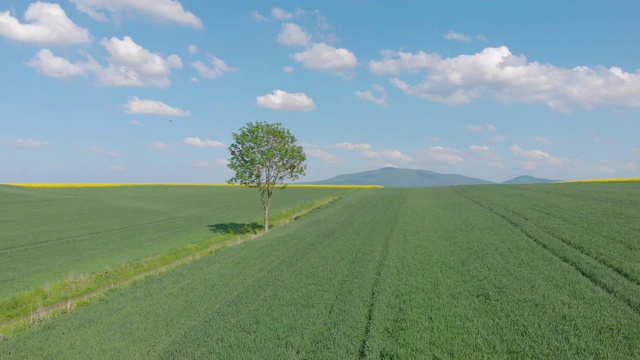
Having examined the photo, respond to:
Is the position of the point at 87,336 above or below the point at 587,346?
below

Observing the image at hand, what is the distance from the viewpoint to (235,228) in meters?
38.4

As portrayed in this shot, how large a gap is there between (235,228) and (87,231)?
40.5ft

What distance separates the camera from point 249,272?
17953mm

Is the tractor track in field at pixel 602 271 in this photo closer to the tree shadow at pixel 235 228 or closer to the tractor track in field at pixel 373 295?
the tractor track in field at pixel 373 295

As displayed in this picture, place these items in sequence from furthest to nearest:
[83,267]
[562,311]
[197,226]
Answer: [197,226] → [83,267] → [562,311]

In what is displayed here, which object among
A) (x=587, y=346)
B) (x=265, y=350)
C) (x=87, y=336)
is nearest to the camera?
(x=587, y=346)

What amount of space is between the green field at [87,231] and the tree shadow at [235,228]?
618mm

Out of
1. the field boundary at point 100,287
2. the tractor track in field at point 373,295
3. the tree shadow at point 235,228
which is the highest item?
the tractor track in field at point 373,295

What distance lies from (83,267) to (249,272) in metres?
11.2

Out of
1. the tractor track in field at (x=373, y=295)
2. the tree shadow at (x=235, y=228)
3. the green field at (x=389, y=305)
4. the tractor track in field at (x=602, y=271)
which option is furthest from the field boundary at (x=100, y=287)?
the tractor track in field at (x=602, y=271)

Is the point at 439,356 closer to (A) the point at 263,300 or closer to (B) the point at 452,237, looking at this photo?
(A) the point at 263,300

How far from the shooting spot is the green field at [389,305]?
9.29m

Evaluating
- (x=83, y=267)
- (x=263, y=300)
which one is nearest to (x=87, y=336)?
(x=263, y=300)

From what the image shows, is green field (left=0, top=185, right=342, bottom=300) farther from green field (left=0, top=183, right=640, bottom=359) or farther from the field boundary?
green field (left=0, top=183, right=640, bottom=359)
